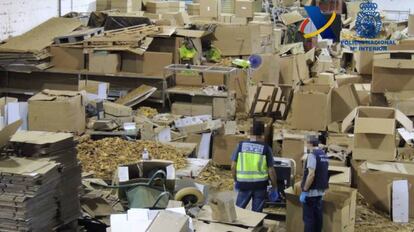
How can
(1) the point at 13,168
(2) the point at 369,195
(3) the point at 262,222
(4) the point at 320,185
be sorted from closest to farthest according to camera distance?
(1) the point at 13,168 → (3) the point at 262,222 → (4) the point at 320,185 → (2) the point at 369,195

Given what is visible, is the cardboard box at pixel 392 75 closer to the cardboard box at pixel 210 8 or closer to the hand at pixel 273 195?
the hand at pixel 273 195

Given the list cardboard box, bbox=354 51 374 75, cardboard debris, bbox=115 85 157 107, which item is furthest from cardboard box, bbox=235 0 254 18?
cardboard debris, bbox=115 85 157 107

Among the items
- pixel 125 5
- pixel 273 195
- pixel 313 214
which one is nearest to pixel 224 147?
pixel 273 195

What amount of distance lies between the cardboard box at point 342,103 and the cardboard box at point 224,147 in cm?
221

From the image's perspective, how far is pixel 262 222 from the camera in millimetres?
5176

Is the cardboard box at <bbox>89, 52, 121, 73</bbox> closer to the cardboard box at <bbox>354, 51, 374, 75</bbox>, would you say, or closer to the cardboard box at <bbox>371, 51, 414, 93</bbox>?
the cardboard box at <bbox>371, 51, 414, 93</bbox>

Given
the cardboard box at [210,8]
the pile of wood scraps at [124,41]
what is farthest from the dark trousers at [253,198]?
the cardboard box at [210,8]

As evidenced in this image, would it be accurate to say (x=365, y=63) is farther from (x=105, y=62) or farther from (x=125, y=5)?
(x=125, y=5)

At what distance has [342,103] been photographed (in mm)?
9656

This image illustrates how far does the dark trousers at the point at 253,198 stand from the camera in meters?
5.90

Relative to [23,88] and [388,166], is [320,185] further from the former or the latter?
[23,88]

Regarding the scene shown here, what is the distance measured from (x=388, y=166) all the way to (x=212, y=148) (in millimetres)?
2374

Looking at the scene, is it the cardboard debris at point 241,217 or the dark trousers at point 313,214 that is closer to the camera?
the cardboard debris at point 241,217

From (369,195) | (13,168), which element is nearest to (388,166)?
(369,195)
